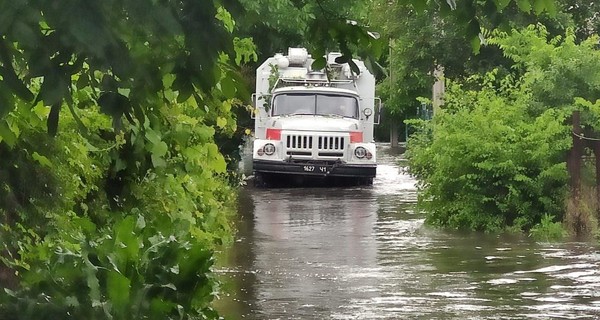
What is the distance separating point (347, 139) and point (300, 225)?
25.3ft

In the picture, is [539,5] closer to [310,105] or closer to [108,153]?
[108,153]

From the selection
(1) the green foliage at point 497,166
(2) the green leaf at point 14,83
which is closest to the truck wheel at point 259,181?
(1) the green foliage at point 497,166

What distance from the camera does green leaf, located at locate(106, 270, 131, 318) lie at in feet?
19.6

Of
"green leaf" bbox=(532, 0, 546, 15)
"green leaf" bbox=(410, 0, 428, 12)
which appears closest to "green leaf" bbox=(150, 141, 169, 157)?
"green leaf" bbox=(410, 0, 428, 12)

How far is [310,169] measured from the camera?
24.4 m

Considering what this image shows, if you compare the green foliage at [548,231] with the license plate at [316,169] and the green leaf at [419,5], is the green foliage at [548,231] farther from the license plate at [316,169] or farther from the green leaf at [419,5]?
the green leaf at [419,5]

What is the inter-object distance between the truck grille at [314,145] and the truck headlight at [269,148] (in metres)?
0.29

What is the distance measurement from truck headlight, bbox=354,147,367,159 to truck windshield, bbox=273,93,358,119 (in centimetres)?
107

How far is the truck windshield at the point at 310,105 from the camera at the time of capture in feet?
83.2

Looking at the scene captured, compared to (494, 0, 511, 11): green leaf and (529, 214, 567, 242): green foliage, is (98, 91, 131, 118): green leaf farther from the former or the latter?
(529, 214, 567, 242): green foliage

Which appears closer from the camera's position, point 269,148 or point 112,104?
point 112,104

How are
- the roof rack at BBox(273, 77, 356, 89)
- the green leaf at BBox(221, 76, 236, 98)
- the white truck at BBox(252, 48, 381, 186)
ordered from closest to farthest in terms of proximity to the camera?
the green leaf at BBox(221, 76, 236, 98)
the white truck at BBox(252, 48, 381, 186)
the roof rack at BBox(273, 77, 356, 89)

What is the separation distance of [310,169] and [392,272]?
12218 millimetres

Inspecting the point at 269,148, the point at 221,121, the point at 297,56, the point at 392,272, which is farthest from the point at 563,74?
the point at 297,56
